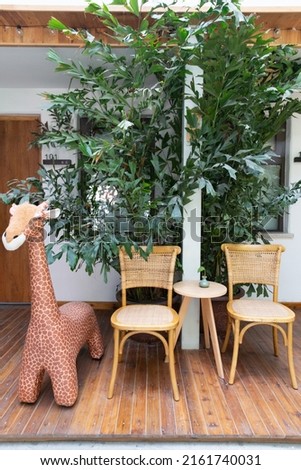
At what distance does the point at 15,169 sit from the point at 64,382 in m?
2.65

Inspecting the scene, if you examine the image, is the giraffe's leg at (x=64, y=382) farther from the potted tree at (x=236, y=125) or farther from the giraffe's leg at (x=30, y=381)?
the potted tree at (x=236, y=125)

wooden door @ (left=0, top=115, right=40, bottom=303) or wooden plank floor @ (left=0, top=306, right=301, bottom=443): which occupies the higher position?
wooden door @ (left=0, top=115, right=40, bottom=303)

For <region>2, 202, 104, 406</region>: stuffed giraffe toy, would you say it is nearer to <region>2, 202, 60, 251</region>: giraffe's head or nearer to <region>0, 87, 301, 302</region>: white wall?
<region>2, 202, 60, 251</region>: giraffe's head

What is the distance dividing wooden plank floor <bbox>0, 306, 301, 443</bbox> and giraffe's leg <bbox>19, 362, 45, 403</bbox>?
65 mm

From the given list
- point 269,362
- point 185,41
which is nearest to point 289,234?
point 269,362

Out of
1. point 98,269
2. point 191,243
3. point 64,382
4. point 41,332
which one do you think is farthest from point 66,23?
point 64,382

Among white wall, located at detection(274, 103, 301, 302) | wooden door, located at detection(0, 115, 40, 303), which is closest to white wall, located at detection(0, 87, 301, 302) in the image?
white wall, located at detection(274, 103, 301, 302)

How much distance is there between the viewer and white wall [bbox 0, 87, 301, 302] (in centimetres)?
345

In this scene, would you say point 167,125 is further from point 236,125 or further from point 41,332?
point 41,332

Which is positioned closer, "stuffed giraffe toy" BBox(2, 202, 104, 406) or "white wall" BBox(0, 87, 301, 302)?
"stuffed giraffe toy" BBox(2, 202, 104, 406)

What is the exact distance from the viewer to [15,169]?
356 centimetres

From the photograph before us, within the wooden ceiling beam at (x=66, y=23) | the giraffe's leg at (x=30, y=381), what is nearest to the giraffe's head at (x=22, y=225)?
the giraffe's leg at (x=30, y=381)

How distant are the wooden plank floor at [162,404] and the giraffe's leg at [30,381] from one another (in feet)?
0.21

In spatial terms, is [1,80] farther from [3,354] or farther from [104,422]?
[104,422]
